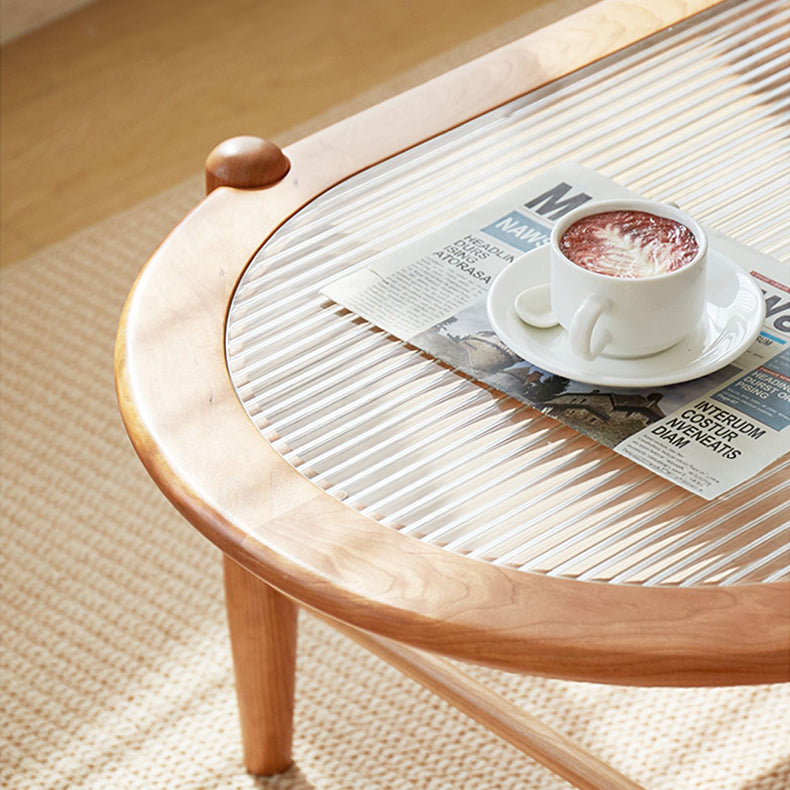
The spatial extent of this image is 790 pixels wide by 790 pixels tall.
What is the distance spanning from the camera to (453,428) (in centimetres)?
67

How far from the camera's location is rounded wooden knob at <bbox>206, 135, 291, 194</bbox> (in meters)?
0.87

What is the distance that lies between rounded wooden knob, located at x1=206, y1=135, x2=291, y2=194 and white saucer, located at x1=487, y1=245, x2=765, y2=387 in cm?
20

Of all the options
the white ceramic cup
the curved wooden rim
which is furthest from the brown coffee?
the curved wooden rim

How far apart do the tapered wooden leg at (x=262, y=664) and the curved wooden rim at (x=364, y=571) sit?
18cm

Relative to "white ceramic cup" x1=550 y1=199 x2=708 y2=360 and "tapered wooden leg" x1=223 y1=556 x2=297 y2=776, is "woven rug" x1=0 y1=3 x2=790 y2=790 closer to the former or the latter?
"tapered wooden leg" x1=223 y1=556 x2=297 y2=776

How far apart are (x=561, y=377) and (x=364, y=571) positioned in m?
0.18

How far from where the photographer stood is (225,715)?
3.46 feet

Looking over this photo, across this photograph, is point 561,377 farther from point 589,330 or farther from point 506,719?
point 506,719

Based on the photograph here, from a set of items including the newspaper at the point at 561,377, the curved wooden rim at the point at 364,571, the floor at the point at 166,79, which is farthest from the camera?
the floor at the point at 166,79

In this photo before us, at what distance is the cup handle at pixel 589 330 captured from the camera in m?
0.67

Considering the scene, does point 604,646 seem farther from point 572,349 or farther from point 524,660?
point 572,349

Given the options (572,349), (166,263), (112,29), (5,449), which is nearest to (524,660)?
(572,349)

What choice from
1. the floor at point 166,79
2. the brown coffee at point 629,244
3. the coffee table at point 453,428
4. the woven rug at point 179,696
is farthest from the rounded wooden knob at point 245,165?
the floor at point 166,79

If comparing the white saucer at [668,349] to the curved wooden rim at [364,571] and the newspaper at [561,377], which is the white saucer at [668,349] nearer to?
the newspaper at [561,377]
